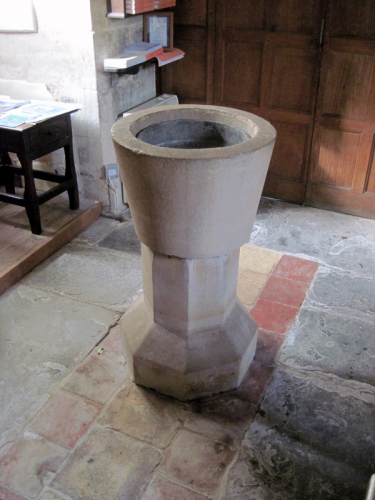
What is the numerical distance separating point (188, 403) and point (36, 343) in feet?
2.92

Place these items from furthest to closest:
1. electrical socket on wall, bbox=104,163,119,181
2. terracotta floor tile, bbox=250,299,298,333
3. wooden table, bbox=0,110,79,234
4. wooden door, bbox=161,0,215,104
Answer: wooden door, bbox=161,0,215,104
electrical socket on wall, bbox=104,163,119,181
wooden table, bbox=0,110,79,234
terracotta floor tile, bbox=250,299,298,333

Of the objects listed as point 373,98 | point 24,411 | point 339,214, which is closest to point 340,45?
point 373,98

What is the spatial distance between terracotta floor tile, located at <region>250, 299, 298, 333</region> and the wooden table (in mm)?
1615

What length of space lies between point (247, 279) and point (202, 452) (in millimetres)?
1313

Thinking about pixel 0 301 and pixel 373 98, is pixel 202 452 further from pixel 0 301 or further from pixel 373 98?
pixel 373 98

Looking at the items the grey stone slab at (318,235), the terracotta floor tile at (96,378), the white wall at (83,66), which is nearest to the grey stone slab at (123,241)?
the white wall at (83,66)

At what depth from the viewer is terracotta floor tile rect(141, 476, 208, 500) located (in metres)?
1.86

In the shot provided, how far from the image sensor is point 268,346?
8.54ft

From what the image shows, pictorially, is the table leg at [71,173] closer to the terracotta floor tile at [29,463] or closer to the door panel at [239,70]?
the door panel at [239,70]

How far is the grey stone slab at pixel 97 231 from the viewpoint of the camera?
3582mm

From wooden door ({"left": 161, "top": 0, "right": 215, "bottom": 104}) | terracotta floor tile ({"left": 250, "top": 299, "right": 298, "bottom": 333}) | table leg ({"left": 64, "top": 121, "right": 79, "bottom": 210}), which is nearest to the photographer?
terracotta floor tile ({"left": 250, "top": 299, "right": 298, "bottom": 333})

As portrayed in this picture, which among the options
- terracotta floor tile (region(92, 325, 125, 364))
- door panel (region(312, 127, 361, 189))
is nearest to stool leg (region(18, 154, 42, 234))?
terracotta floor tile (region(92, 325, 125, 364))

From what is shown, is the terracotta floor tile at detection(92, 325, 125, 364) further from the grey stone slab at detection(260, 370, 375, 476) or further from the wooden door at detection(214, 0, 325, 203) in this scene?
the wooden door at detection(214, 0, 325, 203)

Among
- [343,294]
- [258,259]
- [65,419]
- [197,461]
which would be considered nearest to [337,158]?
[258,259]
